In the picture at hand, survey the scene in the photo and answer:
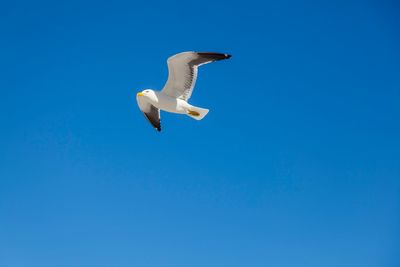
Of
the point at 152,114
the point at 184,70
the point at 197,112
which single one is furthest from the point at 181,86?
the point at 152,114

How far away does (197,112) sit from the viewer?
1230cm

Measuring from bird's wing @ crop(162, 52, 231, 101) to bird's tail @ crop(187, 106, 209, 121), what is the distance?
475 millimetres

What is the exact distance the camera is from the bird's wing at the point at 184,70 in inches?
464

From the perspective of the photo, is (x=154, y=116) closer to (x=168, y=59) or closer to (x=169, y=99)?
(x=169, y=99)

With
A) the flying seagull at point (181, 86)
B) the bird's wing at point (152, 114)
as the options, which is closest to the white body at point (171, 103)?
the flying seagull at point (181, 86)

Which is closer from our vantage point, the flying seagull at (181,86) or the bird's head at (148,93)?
the flying seagull at (181,86)

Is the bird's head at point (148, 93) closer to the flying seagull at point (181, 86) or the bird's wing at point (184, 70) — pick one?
the flying seagull at point (181, 86)

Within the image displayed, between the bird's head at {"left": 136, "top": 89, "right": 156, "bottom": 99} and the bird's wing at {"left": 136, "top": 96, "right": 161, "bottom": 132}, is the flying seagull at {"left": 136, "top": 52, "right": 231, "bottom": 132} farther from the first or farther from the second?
the bird's wing at {"left": 136, "top": 96, "right": 161, "bottom": 132}

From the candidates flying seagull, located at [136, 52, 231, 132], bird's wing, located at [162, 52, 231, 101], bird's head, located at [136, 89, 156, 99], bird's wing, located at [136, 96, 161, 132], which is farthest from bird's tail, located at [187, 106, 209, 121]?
bird's wing, located at [136, 96, 161, 132]

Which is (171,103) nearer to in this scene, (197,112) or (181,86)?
(181,86)

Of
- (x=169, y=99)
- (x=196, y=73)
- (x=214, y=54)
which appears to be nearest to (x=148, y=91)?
(x=169, y=99)

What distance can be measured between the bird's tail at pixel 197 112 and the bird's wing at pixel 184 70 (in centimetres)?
47

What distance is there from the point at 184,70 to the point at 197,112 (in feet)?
3.75

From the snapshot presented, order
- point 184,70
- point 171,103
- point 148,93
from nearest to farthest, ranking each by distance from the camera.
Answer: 1. point 184,70
2. point 171,103
3. point 148,93
